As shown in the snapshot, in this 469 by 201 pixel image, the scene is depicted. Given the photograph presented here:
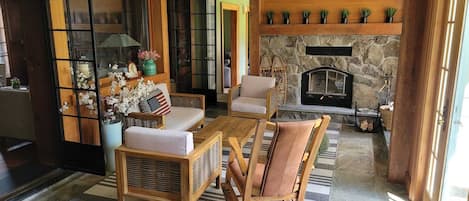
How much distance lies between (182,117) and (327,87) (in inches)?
119

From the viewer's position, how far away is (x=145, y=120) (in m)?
3.92

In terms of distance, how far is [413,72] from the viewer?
10.4 feet

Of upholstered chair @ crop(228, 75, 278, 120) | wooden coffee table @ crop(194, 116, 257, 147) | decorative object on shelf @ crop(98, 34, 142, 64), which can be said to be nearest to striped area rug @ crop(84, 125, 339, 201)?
wooden coffee table @ crop(194, 116, 257, 147)

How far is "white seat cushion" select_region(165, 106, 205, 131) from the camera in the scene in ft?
13.8

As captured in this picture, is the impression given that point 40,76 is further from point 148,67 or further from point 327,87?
point 327,87

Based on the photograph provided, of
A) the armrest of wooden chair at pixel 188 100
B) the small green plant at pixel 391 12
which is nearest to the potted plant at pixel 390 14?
the small green plant at pixel 391 12

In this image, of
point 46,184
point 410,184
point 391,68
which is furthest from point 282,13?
point 46,184

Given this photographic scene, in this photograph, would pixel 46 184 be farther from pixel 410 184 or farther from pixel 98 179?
pixel 410 184

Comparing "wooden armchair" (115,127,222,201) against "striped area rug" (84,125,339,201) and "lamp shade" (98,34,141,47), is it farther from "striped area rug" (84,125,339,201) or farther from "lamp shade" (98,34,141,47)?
"lamp shade" (98,34,141,47)

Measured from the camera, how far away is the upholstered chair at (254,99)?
5.20m

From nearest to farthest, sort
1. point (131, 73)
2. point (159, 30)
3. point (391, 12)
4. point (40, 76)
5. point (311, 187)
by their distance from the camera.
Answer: point (311, 187) < point (40, 76) < point (131, 73) < point (159, 30) < point (391, 12)

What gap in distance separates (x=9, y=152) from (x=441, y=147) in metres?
4.56

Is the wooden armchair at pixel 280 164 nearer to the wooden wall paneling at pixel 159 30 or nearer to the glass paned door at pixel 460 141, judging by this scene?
the glass paned door at pixel 460 141

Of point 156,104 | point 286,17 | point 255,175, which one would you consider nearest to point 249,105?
point 156,104
